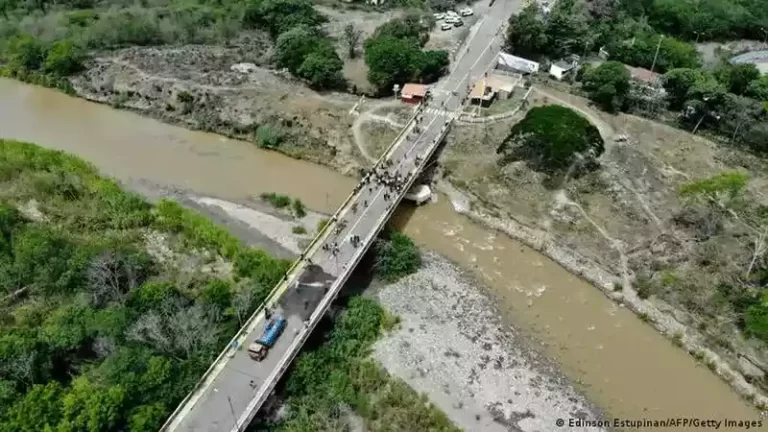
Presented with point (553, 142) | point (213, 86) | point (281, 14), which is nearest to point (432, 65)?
point (553, 142)

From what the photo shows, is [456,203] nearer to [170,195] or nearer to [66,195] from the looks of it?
[170,195]

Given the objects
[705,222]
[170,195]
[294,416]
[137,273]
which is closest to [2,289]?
[137,273]

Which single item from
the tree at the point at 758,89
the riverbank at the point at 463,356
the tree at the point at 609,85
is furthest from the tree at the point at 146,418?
the tree at the point at 758,89

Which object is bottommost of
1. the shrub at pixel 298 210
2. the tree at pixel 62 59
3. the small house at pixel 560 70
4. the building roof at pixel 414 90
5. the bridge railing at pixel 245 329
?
the shrub at pixel 298 210

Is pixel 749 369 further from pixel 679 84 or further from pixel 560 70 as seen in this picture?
pixel 560 70

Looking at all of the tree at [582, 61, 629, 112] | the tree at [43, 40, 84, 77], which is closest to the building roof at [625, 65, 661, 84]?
the tree at [582, 61, 629, 112]

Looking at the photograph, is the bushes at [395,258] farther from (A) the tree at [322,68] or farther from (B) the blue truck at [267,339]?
Result: (A) the tree at [322,68]
